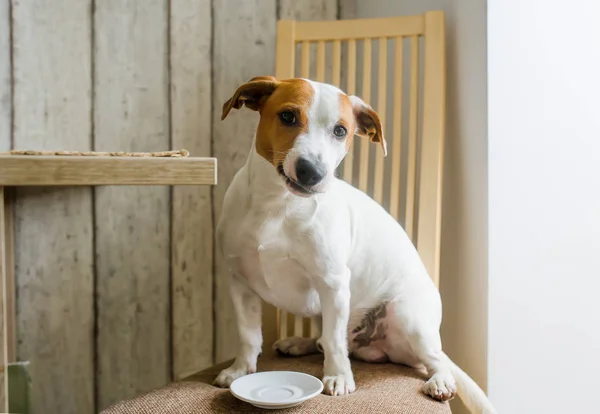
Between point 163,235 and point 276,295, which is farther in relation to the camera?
point 163,235

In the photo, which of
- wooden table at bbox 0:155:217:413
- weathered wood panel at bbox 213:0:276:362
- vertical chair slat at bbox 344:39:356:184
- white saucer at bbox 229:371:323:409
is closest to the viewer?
wooden table at bbox 0:155:217:413

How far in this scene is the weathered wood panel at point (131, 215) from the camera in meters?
1.49

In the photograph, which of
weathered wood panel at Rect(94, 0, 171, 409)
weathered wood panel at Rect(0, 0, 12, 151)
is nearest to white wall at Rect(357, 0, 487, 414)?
weathered wood panel at Rect(94, 0, 171, 409)

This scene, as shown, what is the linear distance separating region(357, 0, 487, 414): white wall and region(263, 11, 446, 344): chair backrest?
0.16 feet

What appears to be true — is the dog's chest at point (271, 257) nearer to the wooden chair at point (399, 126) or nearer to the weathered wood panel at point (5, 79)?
the wooden chair at point (399, 126)

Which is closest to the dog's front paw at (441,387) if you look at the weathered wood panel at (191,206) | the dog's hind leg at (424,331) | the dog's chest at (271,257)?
the dog's hind leg at (424,331)

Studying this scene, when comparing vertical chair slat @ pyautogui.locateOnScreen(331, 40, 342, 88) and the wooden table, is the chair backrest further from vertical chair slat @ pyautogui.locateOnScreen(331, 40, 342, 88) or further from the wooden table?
the wooden table

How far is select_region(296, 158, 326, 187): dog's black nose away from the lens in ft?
3.15

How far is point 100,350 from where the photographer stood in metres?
1.54

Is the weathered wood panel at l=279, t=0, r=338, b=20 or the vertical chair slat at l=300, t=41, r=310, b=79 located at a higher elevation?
the weathered wood panel at l=279, t=0, r=338, b=20

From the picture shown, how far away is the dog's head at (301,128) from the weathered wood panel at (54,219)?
58 cm
